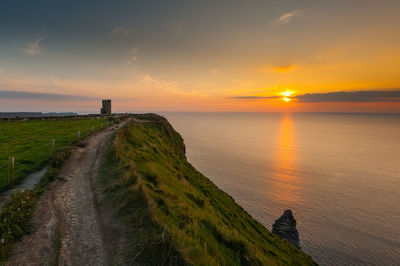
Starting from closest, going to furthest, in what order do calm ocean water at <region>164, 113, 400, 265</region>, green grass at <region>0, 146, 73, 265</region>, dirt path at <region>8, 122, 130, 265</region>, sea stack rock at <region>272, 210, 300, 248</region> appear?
dirt path at <region>8, 122, 130, 265</region>
green grass at <region>0, 146, 73, 265</region>
sea stack rock at <region>272, 210, 300, 248</region>
calm ocean water at <region>164, 113, 400, 265</region>

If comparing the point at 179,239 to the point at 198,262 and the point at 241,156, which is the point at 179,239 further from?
the point at 241,156

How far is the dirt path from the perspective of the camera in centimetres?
611

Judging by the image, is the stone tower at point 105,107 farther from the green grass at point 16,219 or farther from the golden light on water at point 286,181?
the green grass at point 16,219

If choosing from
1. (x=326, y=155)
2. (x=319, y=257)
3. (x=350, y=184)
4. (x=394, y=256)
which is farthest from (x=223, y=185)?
(x=326, y=155)

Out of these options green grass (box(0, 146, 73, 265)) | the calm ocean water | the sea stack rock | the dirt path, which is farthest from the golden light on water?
green grass (box(0, 146, 73, 265))

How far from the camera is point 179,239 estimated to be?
6.60 metres

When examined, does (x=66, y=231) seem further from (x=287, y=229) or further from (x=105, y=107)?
(x=105, y=107)

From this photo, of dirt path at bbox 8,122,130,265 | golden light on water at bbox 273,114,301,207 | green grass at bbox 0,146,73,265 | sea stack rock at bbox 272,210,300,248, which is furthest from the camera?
golden light on water at bbox 273,114,301,207

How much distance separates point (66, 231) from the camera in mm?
7508

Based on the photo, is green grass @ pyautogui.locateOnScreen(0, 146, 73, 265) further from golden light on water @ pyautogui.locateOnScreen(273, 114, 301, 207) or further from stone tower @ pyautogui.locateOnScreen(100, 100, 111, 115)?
stone tower @ pyautogui.locateOnScreen(100, 100, 111, 115)

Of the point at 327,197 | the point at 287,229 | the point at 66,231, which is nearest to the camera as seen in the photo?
the point at 66,231

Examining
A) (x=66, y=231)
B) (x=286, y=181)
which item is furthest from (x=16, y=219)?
(x=286, y=181)

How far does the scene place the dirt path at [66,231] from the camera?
6.11 m

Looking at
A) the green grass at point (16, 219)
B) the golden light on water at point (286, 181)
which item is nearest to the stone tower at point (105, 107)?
the golden light on water at point (286, 181)
